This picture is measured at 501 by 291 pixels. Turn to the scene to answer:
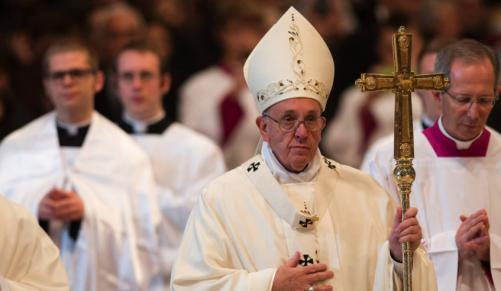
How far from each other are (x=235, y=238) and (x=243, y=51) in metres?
5.60

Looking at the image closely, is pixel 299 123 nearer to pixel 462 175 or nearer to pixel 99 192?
pixel 462 175

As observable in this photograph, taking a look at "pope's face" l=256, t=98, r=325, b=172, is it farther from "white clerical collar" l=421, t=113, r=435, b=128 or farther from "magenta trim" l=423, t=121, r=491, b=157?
"white clerical collar" l=421, t=113, r=435, b=128

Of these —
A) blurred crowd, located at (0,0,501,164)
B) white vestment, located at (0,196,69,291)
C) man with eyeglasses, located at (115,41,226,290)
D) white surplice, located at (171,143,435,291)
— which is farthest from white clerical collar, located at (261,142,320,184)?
blurred crowd, located at (0,0,501,164)

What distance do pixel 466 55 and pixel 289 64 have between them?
1088 millimetres

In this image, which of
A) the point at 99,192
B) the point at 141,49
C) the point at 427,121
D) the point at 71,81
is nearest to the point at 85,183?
the point at 99,192

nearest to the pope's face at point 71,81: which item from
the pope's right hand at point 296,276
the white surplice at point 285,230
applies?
the white surplice at point 285,230

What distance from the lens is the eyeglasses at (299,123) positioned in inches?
280

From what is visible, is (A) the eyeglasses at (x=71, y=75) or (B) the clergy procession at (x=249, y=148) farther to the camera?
(A) the eyeglasses at (x=71, y=75)

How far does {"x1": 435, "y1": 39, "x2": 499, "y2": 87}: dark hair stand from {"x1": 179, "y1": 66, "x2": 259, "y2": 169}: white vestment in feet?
15.3

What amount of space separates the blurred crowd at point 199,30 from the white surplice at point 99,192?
110 cm

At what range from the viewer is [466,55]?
25.6 ft

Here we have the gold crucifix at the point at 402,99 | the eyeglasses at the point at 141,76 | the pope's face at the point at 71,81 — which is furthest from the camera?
the eyeglasses at the point at 141,76

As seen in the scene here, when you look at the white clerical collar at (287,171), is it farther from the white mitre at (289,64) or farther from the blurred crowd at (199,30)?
the blurred crowd at (199,30)

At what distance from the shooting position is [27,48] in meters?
12.3
